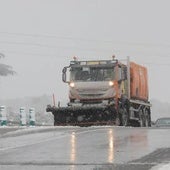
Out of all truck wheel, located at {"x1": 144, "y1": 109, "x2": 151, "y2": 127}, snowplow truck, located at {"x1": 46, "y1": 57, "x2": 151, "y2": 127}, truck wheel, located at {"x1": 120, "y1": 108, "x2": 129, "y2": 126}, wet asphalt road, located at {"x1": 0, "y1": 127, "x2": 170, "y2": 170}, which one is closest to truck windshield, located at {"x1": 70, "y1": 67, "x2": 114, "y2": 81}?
snowplow truck, located at {"x1": 46, "y1": 57, "x2": 151, "y2": 127}

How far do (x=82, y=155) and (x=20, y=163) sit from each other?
5.14 feet

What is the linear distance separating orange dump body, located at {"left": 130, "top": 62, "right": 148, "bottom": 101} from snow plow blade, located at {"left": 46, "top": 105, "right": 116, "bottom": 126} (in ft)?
9.77

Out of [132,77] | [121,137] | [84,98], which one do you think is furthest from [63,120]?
[121,137]

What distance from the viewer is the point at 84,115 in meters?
30.0

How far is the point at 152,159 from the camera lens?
1270cm

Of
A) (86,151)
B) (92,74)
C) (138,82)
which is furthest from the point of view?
(138,82)

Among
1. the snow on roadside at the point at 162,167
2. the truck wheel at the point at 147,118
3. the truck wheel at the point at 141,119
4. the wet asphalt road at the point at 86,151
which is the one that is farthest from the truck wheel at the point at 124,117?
the snow on roadside at the point at 162,167

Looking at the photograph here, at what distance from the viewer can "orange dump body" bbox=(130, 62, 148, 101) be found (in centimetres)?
3222

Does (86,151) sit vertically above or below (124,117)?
below

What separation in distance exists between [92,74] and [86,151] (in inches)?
617

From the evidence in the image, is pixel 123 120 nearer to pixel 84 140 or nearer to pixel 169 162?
pixel 84 140

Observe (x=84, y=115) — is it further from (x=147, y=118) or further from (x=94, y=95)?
(x=147, y=118)

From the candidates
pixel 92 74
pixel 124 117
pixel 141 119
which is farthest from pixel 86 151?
pixel 141 119

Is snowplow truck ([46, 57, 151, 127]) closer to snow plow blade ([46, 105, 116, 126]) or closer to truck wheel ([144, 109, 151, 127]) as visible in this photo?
snow plow blade ([46, 105, 116, 126])
